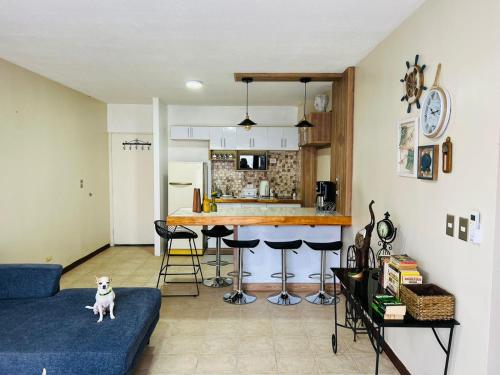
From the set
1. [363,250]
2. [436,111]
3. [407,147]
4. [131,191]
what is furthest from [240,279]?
[131,191]

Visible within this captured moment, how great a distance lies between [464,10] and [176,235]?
133 inches

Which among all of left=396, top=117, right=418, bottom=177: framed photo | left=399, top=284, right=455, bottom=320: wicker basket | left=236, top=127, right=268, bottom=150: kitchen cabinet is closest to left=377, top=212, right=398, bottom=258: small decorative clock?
left=396, top=117, right=418, bottom=177: framed photo

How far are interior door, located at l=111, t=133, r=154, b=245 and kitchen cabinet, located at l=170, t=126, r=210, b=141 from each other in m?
0.53

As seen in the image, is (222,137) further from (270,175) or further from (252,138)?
(270,175)

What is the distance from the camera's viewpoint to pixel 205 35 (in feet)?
9.70

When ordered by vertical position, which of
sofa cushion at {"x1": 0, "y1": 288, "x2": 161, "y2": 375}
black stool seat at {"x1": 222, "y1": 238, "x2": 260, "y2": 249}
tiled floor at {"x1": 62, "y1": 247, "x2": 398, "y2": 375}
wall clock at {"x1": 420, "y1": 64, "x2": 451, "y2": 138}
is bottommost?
tiled floor at {"x1": 62, "y1": 247, "x2": 398, "y2": 375}

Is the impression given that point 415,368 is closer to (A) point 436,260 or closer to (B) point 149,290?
(A) point 436,260

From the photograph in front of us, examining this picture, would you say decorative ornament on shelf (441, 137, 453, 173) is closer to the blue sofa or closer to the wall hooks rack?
the blue sofa

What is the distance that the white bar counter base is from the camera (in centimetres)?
396

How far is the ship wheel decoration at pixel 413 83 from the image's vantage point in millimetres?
2336

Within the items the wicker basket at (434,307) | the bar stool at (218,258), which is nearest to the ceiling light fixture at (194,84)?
the bar stool at (218,258)

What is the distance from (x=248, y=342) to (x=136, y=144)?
4507 mm

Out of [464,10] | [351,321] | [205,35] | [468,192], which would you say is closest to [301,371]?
[351,321]

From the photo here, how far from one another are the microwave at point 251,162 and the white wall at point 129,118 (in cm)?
174
